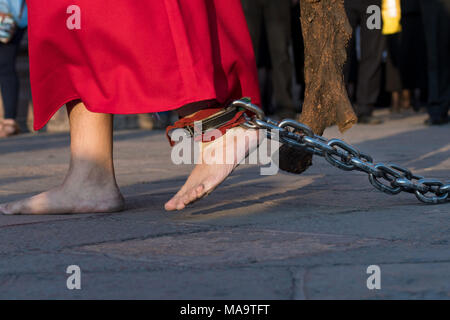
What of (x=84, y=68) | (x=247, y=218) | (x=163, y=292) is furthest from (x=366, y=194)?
(x=163, y=292)

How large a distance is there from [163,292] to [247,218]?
0.89m

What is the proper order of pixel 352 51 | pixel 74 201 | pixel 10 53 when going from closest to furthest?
pixel 74 201
pixel 10 53
pixel 352 51

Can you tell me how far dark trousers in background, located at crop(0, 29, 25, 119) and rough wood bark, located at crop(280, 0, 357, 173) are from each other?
4.34 metres

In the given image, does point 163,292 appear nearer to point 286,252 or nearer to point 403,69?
point 286,252

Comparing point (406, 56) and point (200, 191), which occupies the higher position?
point (406, 56)

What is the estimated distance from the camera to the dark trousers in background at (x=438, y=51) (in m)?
6.70

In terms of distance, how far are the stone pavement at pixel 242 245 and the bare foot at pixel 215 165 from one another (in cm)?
7

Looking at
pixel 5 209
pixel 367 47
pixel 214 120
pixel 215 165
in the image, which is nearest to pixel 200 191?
pixel 215 165

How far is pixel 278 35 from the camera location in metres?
7.14

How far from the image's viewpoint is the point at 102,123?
262 cm

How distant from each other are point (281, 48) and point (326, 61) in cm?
439

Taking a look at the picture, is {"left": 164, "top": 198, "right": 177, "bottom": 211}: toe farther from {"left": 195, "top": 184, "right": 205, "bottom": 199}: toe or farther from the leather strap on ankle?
the leather strap on ankle

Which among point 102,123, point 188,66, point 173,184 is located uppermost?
point 188,66

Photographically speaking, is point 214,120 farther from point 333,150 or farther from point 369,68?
point 369,68
